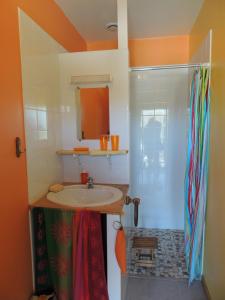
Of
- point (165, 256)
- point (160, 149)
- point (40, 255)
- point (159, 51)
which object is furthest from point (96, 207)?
point (159, 51)

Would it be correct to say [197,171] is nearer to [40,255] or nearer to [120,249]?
[120,249]

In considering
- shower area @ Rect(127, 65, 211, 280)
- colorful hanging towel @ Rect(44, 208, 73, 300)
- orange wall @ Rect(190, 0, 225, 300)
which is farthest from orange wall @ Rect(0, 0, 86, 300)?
shower area @ Rect(127, 65, 211, 280)

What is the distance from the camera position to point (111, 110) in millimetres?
1928

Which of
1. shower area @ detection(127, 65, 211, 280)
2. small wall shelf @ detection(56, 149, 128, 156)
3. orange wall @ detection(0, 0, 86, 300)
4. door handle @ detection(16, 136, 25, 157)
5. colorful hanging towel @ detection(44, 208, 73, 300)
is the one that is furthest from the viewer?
shower area @ detection(127, 65, 211, 280)

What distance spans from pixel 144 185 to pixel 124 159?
107cm

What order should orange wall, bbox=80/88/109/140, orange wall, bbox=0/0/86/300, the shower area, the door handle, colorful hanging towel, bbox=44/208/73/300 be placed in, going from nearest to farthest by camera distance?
orange wall, bbox=0/0/86/300 → the door handle → colorful hanging towel, bbox=44/208/73/300 → orange wall, bbox=80/88/109/140 → the shower area

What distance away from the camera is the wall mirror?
1.99 m

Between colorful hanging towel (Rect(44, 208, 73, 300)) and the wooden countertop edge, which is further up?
the wooden countertop edge

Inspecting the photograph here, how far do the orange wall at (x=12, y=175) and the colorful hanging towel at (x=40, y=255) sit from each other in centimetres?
6

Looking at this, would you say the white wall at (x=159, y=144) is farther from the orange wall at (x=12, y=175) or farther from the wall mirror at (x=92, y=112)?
Answer: the orange wall at (x=12, y=175)

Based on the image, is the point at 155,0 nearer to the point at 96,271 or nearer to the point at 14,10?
the point at 14,10

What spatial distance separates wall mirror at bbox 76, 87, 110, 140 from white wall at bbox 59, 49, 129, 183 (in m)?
0.06

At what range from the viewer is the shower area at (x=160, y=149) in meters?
2.70

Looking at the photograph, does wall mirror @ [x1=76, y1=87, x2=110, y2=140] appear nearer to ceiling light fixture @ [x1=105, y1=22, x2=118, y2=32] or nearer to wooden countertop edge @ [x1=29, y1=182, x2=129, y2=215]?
wooden countertop edge @ [x1=29, y1=182, x2=129, y2=215]
